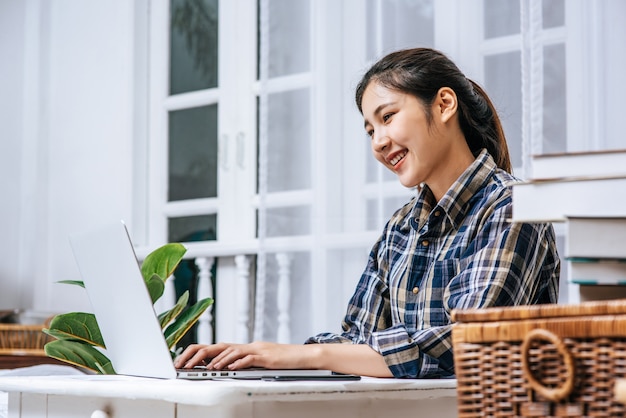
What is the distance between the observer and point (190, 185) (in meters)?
3.13

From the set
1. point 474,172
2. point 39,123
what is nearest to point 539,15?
point 474,172

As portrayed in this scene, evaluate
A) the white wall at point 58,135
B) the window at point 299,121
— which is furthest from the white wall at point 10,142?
the window at point 299,121

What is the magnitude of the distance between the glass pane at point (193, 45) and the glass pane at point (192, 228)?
0.44m

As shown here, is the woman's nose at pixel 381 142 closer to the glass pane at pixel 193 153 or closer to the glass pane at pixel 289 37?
the glass pane at pixel 289 37

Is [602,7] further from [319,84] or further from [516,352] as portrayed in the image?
[516,352]

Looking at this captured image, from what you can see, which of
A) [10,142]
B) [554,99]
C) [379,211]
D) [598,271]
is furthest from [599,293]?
[10,142]

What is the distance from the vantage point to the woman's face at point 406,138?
4.72 feet

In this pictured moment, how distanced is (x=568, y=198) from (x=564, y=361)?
0.14 metres

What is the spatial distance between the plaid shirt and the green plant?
0.26 m

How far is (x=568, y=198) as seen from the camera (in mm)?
754

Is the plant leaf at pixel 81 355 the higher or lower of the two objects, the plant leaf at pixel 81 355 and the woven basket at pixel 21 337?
the higher

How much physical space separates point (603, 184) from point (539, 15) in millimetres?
1269

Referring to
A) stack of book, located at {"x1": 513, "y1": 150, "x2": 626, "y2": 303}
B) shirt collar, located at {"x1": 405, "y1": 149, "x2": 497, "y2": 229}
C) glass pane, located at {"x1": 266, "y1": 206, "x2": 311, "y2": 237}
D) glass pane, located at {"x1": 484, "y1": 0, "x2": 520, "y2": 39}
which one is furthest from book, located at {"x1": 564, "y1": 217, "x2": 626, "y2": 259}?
glass pane, located at {"x1": 266, "y1": 206, "x2": 311, "y2": 237}

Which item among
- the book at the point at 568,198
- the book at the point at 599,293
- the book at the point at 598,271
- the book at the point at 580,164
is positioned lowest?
the book at the point at 599,293
